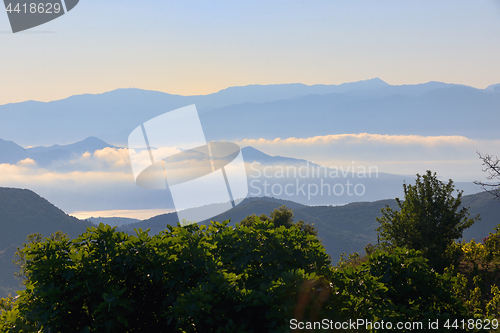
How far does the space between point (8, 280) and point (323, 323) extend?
173678mm

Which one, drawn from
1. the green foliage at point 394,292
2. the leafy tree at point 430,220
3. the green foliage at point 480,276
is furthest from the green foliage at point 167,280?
the leafy tree at point 430,220

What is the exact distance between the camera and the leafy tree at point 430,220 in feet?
63.0

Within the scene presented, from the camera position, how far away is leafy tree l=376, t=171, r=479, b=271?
1920cm

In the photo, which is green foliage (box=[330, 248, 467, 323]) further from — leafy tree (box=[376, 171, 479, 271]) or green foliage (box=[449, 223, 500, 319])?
leafy tree (box=[376, 171, 479, 271])

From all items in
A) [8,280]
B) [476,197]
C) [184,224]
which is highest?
[184,224]

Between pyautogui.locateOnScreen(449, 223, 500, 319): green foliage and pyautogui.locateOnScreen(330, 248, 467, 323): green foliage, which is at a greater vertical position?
pyautogui.locateOnScreen(330, 248, 467, 323): green foliage

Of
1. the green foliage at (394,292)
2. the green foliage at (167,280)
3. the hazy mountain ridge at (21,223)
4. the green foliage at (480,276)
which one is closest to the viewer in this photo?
the green foliage at (167,280)

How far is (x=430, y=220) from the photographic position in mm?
19375

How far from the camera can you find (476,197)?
585 ft

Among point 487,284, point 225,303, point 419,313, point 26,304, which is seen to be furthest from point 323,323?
point 487,284

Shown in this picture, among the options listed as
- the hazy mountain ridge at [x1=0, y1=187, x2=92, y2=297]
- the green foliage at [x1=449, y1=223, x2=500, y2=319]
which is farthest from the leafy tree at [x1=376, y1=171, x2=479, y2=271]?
the hazy mountain ridge at [x1=0, y1=187, x2=92, y2=297]

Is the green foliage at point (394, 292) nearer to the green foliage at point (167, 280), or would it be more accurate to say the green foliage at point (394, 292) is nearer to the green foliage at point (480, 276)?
the green foliage at point (167, 280)

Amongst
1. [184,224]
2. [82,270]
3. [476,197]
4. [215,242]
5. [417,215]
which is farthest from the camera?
[476,197]

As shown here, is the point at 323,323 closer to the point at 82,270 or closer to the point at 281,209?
the point at 82,270
